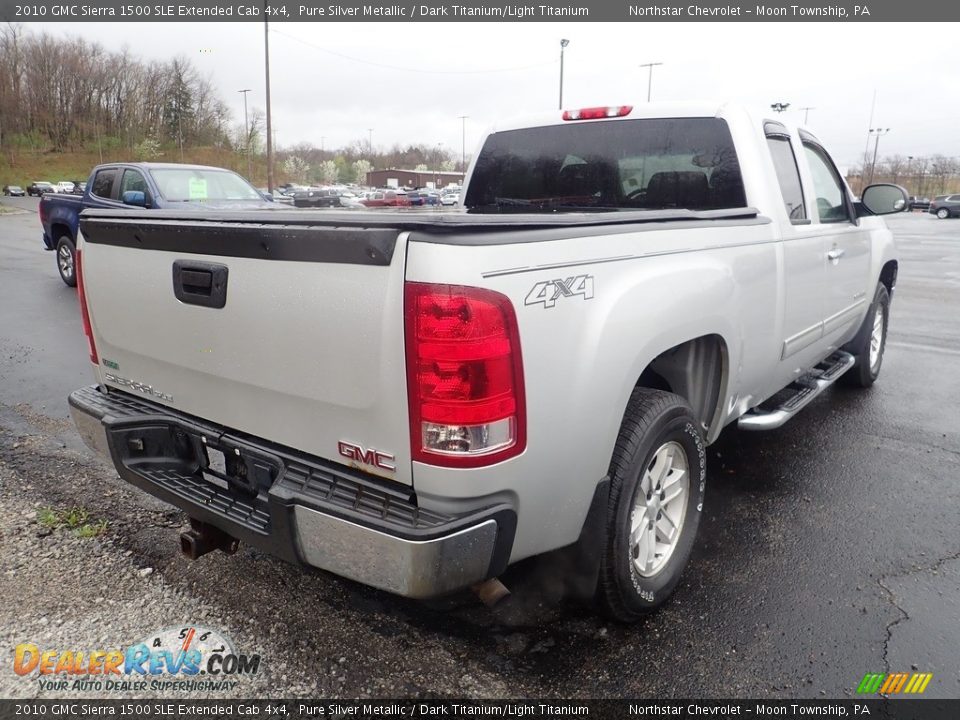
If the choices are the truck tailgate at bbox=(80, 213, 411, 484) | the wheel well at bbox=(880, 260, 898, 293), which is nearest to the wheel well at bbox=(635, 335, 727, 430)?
the truck tailgate at bbox=(80, 213, 411, 484)

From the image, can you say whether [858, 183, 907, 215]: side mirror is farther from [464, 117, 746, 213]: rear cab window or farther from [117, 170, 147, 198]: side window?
[117, 170, 147, 198]: side window

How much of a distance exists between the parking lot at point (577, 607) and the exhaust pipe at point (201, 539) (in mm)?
272

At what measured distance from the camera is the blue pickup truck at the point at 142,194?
934 centimetres

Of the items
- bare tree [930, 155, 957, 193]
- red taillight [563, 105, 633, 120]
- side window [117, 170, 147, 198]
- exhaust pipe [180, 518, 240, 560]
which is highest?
bare tree [930, 155, 957, 193]

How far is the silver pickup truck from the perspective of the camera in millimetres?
1901

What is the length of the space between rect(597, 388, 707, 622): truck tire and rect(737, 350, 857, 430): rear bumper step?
0.78 meters

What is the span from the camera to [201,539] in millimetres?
2617

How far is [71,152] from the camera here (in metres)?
80.5

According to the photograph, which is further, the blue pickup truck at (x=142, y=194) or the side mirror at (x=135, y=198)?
the blue pickup truck at (x=142, y=194)

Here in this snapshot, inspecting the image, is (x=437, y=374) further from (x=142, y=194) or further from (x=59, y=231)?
(x=59, y=231)

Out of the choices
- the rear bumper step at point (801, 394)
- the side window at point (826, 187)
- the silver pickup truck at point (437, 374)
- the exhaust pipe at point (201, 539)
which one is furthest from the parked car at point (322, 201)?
the side window at point (826, 187)

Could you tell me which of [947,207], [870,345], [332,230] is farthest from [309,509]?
[947,207]

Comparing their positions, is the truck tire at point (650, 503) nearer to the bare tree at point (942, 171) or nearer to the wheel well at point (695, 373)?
the wheel well at point (695, 373)

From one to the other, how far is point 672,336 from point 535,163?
2.12 metres
